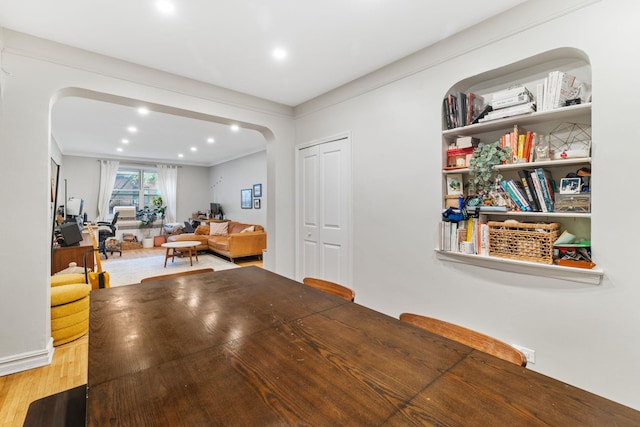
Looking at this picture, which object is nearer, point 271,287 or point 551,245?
point 271,287

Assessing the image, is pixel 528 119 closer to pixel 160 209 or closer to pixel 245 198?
pixel 245 198

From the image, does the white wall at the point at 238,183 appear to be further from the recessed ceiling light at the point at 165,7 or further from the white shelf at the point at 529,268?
the white shelf at the point at 529,268

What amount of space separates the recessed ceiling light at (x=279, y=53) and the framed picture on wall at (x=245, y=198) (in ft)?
18.1

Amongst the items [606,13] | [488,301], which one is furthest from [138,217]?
[606,13]

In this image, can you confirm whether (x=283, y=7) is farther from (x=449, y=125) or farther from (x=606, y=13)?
(x=606, y=13)

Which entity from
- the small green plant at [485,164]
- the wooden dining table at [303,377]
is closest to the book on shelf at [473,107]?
the small green plant at [485,164]

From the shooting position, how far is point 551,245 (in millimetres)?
1792

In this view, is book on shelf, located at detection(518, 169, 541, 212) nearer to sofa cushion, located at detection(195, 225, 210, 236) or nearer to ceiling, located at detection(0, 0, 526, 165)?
ceiling, located at detection(0, 0, 526, 165)

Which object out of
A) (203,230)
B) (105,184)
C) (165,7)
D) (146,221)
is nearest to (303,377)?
(165,7)

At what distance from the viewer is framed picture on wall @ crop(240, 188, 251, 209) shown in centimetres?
779

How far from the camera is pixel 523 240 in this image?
1896 millimetres

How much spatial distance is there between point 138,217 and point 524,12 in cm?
975

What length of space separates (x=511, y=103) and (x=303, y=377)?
85.3 inches

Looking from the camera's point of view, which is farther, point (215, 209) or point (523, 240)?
point (215, 209)
